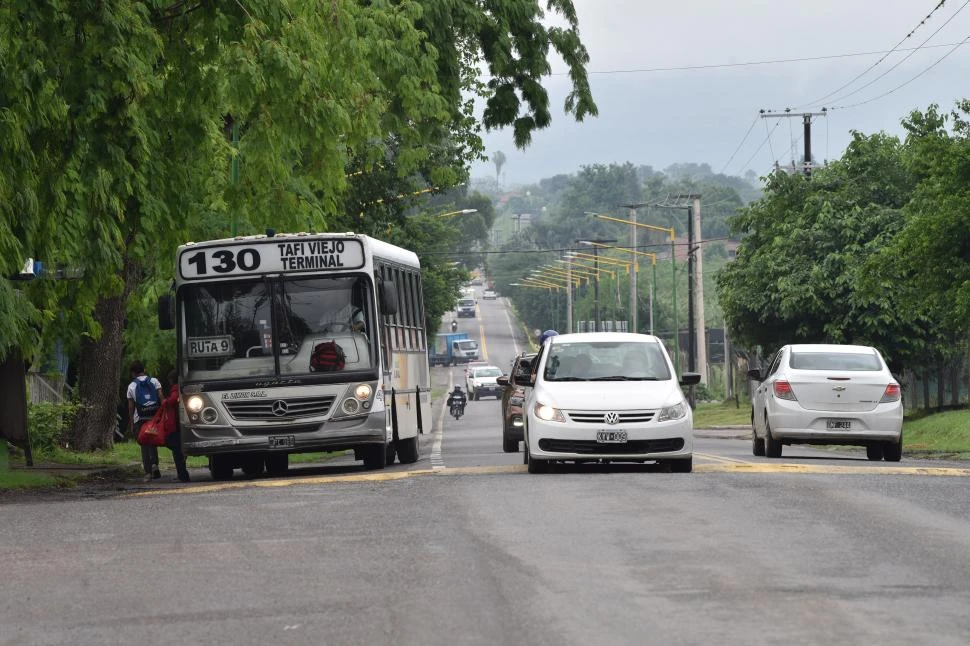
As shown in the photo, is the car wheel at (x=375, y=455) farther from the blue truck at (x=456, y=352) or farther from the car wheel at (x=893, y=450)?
the blue truck at (x=456, y=352)

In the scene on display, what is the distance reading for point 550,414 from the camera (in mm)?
19500

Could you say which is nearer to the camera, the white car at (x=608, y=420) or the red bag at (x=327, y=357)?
the white car at (x=608, y=420)

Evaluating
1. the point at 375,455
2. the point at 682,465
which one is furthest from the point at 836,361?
the point at 375,455

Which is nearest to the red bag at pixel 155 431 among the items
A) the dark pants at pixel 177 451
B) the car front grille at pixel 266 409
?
the dark pants at pixel 177 451

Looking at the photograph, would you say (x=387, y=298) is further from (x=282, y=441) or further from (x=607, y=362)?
(x=607, y=362)

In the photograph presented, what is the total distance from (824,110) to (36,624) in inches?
2051

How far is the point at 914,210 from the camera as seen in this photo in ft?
130

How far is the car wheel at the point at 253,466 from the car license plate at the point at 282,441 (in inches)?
97.2

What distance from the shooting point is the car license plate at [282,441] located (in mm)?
21547

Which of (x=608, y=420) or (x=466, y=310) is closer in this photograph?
(x=608, y=420)

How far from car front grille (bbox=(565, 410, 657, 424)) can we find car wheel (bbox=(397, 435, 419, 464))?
6.31 meters

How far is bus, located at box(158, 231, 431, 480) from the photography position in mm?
21625

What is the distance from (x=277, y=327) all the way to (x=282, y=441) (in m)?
1.40

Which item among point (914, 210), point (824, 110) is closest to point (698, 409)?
point (824, 110)
